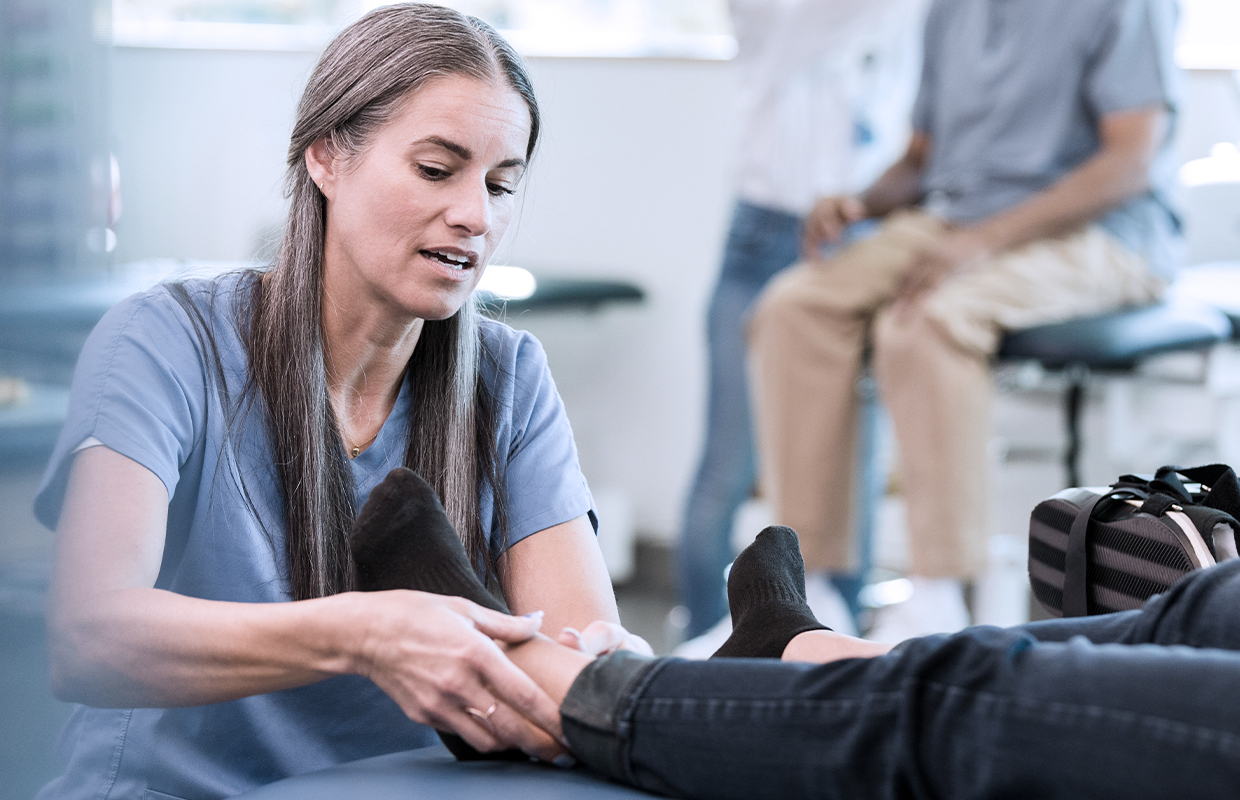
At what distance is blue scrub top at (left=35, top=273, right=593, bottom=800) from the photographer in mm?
923

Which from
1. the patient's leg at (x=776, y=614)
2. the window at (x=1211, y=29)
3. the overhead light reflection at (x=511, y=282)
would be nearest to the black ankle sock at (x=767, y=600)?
the patient's leg at (x=776, y=614)

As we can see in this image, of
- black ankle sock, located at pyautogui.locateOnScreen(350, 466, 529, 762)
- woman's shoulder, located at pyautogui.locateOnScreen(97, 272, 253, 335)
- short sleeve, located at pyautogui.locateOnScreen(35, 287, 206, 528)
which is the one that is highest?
woman's shoulder, located at pyautogui.locateOnScreen(97, 272, 253, 335)

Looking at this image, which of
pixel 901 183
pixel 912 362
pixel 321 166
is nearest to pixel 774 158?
pixel 901 183

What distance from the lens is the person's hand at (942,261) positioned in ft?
6.93

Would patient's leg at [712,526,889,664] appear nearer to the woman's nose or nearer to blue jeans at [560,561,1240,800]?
blue jeans at [560,561,1240,800]

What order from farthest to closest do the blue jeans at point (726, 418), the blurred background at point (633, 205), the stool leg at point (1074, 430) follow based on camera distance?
the blue jeans at point (726, 418)
the blurred background at point (633, 205)
the stool leg at point (1074, 430)

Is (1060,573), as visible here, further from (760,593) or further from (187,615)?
(187,615)

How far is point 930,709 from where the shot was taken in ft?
2.43

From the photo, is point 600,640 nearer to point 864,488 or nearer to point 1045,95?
point 864,488

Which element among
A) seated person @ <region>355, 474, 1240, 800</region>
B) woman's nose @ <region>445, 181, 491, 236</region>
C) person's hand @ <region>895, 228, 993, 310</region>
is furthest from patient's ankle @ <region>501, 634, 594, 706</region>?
person's hand @ <region>895, 228, 993, 310</region>

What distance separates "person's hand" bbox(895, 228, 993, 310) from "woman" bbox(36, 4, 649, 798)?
1.14m

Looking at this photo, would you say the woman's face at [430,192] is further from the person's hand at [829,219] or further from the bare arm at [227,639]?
the person's hand at [829,219]

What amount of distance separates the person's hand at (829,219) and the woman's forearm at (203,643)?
169 centimetres

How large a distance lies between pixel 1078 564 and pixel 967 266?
1.06m
